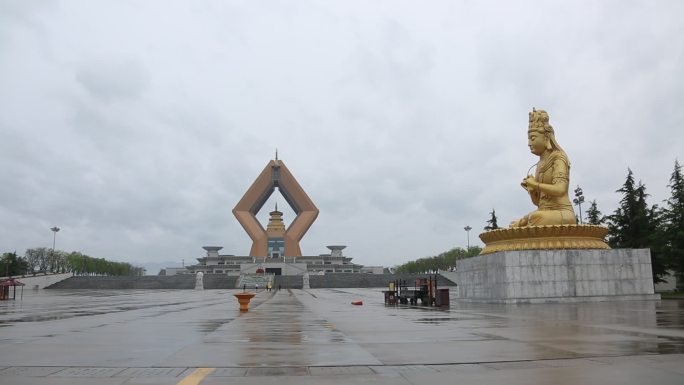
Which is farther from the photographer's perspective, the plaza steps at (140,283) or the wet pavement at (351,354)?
the plaza steps at (140,283)

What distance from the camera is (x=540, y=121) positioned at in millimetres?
21391

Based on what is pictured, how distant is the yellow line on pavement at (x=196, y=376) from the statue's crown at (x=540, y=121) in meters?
18.6

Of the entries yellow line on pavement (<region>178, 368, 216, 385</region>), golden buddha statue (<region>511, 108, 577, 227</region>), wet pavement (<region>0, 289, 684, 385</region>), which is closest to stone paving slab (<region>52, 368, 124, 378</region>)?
wet pavement (<region>0, 289, 684, 385</region>)

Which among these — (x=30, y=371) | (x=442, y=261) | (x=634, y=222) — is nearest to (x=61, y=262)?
(x=442, y=261)

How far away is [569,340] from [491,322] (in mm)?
3495

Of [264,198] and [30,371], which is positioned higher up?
[264,198]

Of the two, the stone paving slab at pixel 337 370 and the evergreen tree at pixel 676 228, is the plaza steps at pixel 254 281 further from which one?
the stone paving slab at pixel 337 370

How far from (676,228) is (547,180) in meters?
10.8

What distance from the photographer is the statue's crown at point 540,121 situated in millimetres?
21281

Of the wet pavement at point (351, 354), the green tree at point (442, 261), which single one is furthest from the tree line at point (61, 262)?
the wet pavement at point (351, 354)

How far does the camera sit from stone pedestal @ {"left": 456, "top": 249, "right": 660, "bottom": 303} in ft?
62.8

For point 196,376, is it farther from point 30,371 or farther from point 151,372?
point 30,371

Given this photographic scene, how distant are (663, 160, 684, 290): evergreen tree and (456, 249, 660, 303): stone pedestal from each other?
7586 millimetres

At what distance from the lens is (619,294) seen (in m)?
19.7
